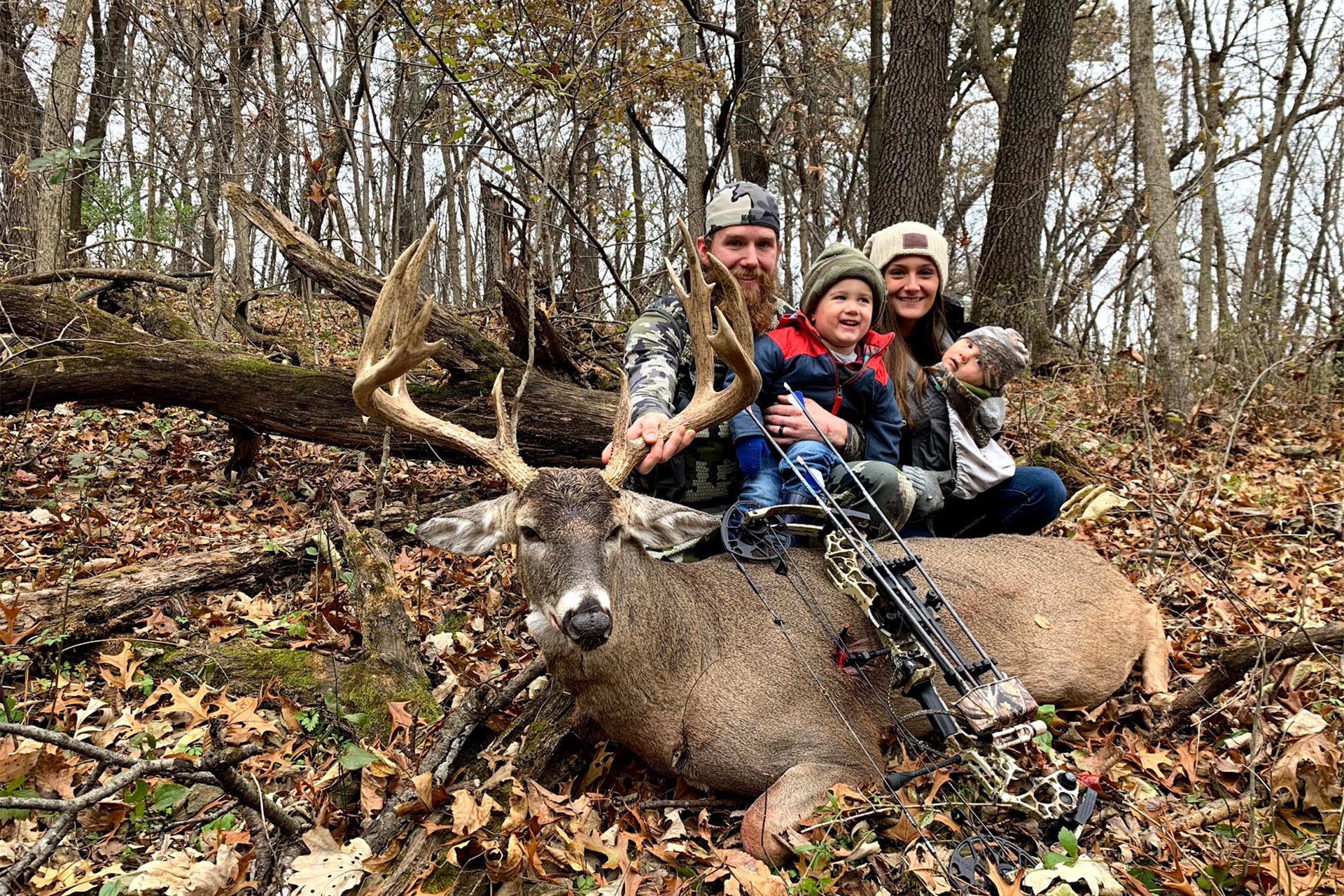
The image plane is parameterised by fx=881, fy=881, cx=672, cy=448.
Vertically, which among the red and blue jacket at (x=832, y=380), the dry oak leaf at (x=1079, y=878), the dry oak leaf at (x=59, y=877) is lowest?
the dry oak leaf at (x=59, y=877)

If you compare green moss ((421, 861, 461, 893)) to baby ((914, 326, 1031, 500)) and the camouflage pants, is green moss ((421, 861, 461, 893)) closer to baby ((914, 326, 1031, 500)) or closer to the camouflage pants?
the camouflage pants

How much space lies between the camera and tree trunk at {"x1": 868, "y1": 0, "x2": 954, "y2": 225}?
8.47 metres

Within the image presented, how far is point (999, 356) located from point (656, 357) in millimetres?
1893

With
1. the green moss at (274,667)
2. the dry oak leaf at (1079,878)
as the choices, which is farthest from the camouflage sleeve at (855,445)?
the green moss at (274,667)

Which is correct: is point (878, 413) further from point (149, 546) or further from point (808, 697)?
point (149, 546)

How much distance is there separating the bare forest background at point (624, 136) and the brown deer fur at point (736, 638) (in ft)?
10.3

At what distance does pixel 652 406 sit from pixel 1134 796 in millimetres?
2611

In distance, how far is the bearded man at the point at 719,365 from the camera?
4691mm

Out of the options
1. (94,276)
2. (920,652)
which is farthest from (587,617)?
(94,276)

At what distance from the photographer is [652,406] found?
4398mm

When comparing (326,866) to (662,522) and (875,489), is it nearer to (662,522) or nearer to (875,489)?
(662,522)

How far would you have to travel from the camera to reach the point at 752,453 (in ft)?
15.3

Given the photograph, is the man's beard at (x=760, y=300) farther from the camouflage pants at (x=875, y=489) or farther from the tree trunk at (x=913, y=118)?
the tree trunk at (x=913, y=118)

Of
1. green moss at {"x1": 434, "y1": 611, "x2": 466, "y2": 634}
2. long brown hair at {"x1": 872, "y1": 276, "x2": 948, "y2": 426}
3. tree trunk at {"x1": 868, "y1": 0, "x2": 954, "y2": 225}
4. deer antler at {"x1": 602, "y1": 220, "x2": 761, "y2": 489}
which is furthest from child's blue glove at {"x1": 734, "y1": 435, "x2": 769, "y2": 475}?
tree trunk at {"x1": 868, "y1": 0, "x2": 954, "y2": 225}
